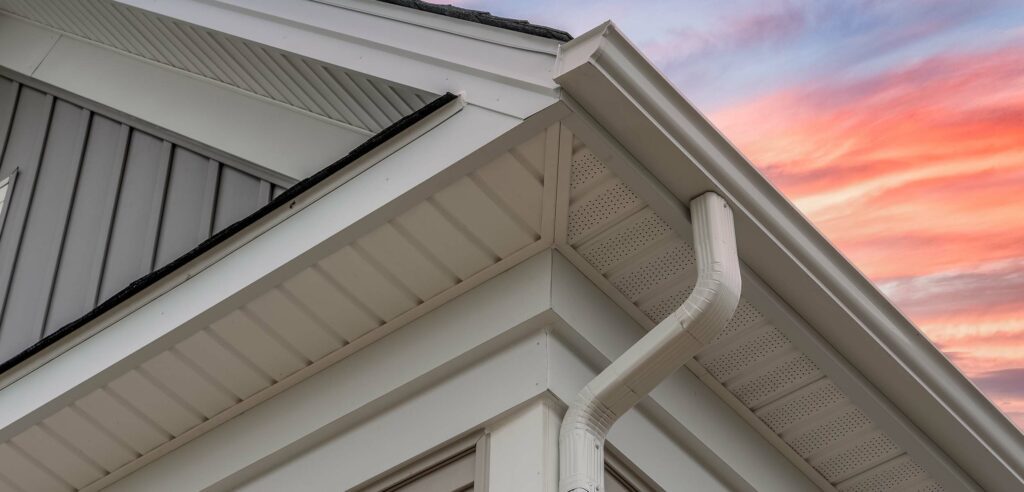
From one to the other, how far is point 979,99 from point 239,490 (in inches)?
307

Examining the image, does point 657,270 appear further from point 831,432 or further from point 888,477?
point 888,477

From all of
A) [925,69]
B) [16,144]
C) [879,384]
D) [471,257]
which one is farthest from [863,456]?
[925,69]

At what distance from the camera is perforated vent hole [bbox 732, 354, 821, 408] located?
4.61 meters

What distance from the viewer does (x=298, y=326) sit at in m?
4.53

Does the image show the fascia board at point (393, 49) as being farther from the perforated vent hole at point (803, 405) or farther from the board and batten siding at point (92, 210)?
the perforated vent hole at point (803, 405)

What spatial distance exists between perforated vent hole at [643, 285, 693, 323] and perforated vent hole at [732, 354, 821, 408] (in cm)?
40

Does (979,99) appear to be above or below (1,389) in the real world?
above

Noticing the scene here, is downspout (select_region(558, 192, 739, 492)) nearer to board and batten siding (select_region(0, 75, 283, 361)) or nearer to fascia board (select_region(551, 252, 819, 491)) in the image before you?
fascia board (select_region(551, 252, 819, 491))

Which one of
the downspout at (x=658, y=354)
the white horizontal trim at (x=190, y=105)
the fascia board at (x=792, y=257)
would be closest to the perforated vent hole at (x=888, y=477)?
the fascia board at (x=792, y=257)

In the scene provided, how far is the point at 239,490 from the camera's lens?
4.70 metres

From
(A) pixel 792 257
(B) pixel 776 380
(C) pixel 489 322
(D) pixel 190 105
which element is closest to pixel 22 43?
(D) pixel 190 105

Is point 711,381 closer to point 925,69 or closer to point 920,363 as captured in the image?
point 920,363

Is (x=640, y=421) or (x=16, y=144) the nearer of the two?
(x=640, y=421)

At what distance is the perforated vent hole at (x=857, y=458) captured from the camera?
486 cm
